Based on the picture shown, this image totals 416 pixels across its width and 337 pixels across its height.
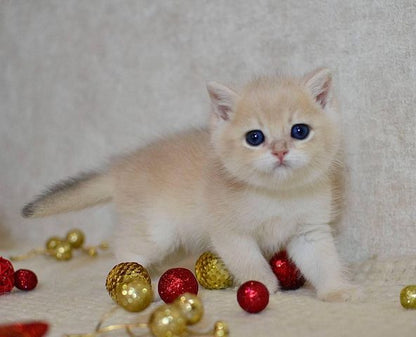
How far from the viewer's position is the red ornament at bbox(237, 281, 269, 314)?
4.18ft

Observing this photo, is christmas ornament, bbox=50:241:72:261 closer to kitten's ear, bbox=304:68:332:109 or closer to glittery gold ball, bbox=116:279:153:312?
glittery gold ball, bbox=116:279:153:312

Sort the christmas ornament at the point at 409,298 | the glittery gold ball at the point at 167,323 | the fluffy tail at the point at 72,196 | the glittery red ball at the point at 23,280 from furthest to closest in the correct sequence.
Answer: the fluffy tail at the point at 72,196 → the glittery red ball at the point at 23,280 → the christmas ornament at the point at 409,298 → the glittery gold ball at the point at 167,323

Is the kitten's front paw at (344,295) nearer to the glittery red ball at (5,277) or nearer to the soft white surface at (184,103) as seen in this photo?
the soft white surface at (184,103)

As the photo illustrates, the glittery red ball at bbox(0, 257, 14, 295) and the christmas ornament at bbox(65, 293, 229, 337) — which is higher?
the glittery red ball at bbox(0, 257, 14, 295)

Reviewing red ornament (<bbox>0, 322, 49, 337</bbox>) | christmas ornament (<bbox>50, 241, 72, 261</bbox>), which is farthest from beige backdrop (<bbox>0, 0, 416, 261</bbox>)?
red ornament (<bbox>0, 322, 49, 337</bbox>)

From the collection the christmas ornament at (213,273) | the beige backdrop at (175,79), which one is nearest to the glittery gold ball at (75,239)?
the beige backdrop at (175,79)

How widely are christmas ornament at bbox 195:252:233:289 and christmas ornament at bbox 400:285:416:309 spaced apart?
421 mm

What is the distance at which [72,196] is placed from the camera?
1789 mm

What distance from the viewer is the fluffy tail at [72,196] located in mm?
1765

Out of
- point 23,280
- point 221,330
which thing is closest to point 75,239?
point 23,280

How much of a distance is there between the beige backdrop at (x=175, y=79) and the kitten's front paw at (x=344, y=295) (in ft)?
0.94

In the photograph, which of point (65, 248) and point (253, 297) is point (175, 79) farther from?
point (253, 297)

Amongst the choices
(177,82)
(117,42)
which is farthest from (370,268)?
(117,42)

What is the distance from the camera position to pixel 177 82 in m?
2.07
